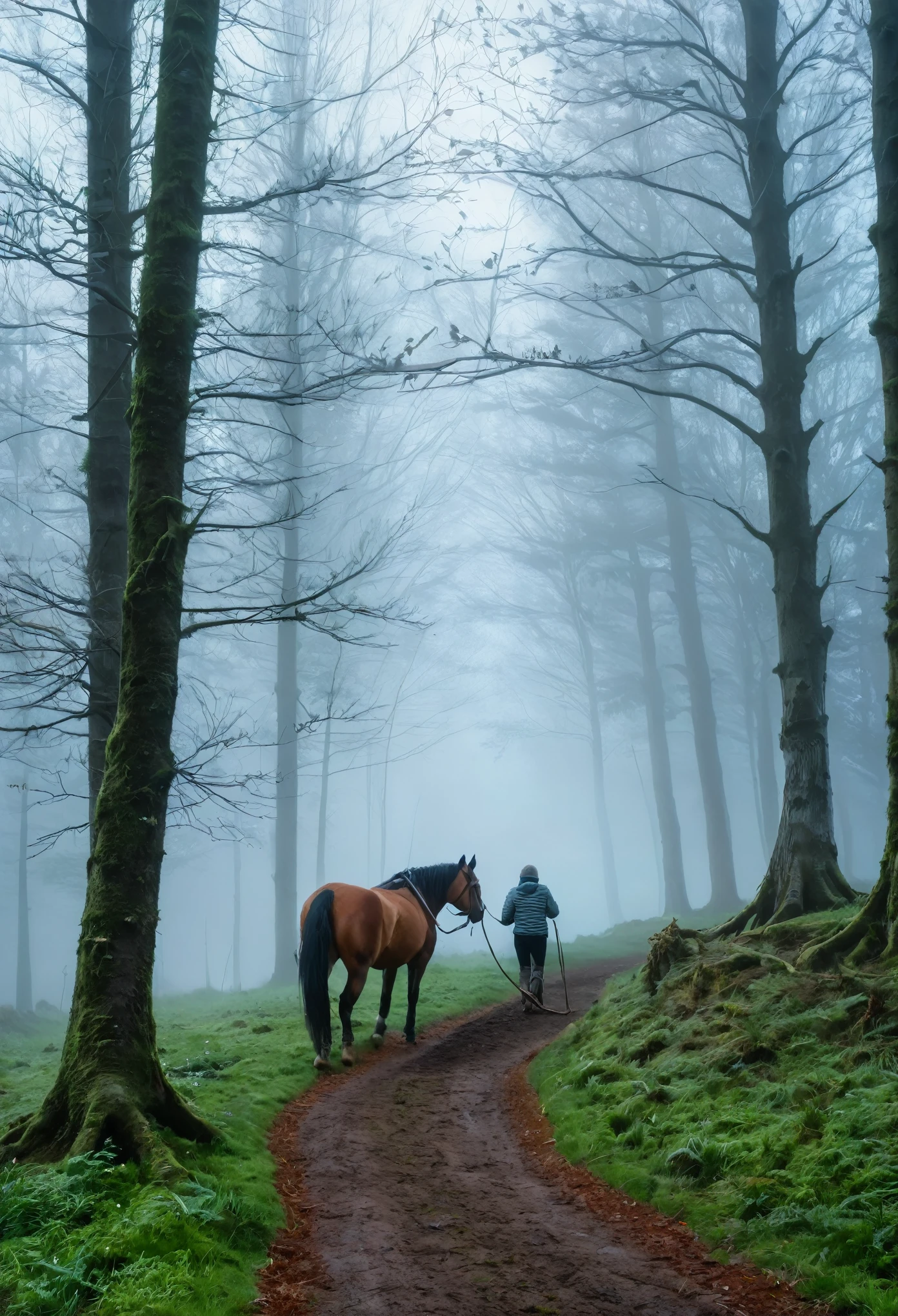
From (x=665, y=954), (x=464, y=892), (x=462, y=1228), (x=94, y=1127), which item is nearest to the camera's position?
(x=462, y=1228)

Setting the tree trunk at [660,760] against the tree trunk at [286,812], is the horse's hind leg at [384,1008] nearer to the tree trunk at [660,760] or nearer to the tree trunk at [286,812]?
the tree trunk at [286,812]

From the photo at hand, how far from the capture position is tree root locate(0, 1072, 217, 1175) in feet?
17.2

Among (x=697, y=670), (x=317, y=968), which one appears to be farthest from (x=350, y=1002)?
(x=697, y=670)

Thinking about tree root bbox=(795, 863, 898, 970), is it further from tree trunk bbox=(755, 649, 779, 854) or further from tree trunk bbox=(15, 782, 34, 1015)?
tree trunk bbox=(755, 649, 779, 854)

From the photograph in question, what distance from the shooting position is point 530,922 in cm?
1298

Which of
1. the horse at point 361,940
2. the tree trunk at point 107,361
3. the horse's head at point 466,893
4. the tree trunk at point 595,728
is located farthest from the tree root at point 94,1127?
the tree trunk at point 595,728

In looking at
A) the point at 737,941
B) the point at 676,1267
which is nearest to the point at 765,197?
the point at 737,941

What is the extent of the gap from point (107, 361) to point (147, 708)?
5.23 metres

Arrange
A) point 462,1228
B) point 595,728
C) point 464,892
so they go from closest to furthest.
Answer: point 462,1228
point 464,892
point 595,728

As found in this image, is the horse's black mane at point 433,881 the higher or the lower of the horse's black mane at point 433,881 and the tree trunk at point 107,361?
the lower

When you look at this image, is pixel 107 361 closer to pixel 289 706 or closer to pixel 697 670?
pixel 289 706

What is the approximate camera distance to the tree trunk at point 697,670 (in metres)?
23.0

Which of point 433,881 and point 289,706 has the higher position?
point 289,706

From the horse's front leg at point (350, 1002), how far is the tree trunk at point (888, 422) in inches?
179
